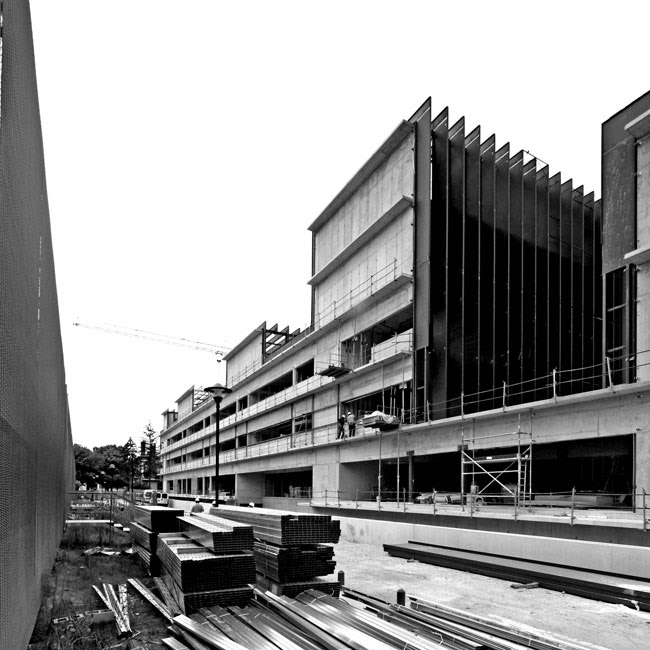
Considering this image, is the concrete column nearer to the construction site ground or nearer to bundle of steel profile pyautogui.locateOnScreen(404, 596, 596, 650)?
the construction site ground

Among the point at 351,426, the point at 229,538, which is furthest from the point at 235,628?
the point at 351,426

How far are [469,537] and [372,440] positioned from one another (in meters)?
15.3

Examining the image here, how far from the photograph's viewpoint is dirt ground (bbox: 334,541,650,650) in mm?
8891

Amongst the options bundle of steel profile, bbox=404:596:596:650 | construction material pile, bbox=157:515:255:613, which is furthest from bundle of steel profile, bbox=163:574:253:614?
bundle of steel profile, bbox=404:596:596:650

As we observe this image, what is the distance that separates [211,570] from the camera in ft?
29.6

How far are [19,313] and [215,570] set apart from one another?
5.35 meters

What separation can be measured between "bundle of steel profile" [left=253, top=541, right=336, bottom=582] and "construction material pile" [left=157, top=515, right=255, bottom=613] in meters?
0.70

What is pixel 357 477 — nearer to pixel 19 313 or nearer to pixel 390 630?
pixel 390 630

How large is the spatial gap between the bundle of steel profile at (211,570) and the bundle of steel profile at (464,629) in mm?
2051

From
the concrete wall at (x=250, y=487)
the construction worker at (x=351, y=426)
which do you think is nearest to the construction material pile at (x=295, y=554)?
the construction worker at (x=351, y=426)

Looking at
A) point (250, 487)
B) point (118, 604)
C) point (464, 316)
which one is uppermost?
point (464, 316)

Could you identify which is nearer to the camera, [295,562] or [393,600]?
[295,562]

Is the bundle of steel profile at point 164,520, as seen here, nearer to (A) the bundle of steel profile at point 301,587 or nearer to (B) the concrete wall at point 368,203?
(A) the bundle of steel profile at point 301,587

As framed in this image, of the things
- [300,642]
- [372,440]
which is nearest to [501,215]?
[372,440]
